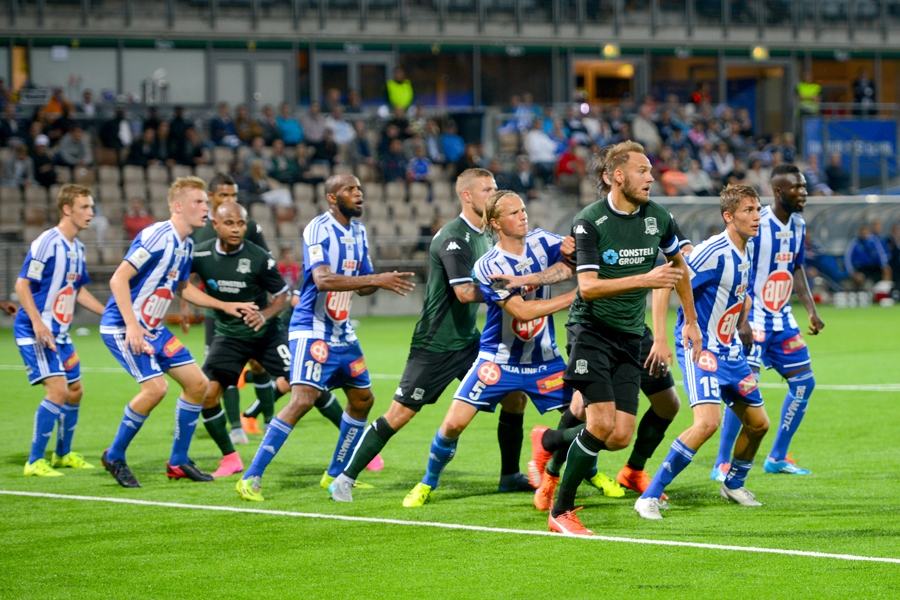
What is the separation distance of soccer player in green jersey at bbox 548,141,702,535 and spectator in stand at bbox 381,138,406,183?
69.5 feet

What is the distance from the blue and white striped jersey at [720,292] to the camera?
7430mm

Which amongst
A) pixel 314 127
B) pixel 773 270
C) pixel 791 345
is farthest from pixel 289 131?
pixel 791 345

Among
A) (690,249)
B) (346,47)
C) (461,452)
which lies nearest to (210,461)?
(461,452)

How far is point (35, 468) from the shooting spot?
9.00 meters

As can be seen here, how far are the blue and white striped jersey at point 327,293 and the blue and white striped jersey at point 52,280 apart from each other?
84.5 inches

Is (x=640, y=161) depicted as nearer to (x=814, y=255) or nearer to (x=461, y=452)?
(x=461, y=452)

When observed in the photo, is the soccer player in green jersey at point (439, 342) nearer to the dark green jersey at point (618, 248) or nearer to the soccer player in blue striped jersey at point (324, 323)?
the soccer player in blue striped jersey at point (324, 323)

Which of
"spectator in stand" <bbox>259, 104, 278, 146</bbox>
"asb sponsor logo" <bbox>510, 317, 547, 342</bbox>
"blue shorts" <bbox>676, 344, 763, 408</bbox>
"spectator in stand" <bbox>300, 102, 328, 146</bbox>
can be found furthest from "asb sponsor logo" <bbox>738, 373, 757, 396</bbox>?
"spectator in stand" <bbox>300, 102, 328, 146</bbox>

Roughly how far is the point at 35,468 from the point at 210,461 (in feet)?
4.44

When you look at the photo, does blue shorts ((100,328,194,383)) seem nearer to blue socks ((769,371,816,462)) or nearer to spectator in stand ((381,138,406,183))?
blue socks ((769,371,816,462))

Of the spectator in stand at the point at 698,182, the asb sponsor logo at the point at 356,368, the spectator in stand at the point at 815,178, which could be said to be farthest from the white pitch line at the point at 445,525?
the spectator in stand at the point at 815,178

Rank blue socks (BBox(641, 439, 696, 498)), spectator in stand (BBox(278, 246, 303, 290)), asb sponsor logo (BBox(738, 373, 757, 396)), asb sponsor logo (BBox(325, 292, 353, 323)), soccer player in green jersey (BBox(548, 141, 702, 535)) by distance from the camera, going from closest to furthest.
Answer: soccer player in green jersey (BBox(548, 141, 702, 535)) < blue socks (BBox(641, 439, 696, 498)) < asb sponsor logo (BBox(738, 373, 757, 396)) < asb sponsor logo (BBox(325, 292, 353, 323)) < spectator in stand (BBox(278, 246, 303, 290))

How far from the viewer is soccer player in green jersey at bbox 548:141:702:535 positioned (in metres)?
6.48

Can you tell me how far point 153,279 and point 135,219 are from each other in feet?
53.1
